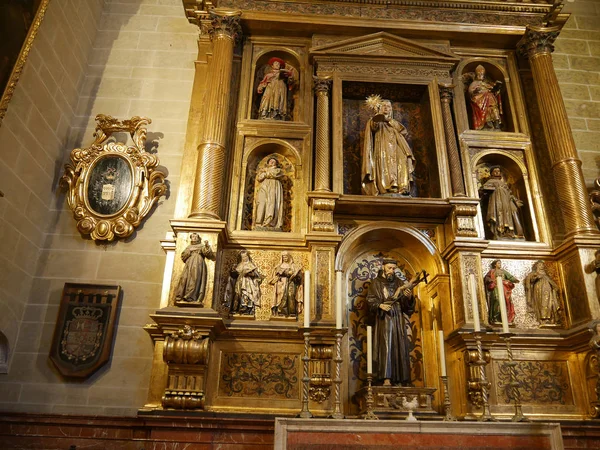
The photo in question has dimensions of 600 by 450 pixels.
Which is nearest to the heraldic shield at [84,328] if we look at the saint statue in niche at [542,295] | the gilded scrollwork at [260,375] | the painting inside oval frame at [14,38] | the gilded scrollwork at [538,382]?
the gilded scrollwork at [260,375]

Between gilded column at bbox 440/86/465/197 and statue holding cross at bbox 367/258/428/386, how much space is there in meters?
1.28

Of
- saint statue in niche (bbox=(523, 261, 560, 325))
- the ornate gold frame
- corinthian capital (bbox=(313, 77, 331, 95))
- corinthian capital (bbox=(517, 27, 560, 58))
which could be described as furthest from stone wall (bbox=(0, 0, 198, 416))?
corinthian capital (bbox=(517, 27, 560, 58))

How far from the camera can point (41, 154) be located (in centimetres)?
729

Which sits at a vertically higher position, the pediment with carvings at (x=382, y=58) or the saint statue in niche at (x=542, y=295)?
the pediment with carvings at (x=382, y=58)

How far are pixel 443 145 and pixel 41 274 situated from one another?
18.9 feet

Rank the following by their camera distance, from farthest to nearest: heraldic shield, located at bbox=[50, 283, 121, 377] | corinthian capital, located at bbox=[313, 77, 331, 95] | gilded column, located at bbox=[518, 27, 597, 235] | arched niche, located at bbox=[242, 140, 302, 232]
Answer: corinthian capital, located at bbox=[313, 77, 331, 95] < arched niche, located at bbox=[242, 140, 302, 232] < gilded column, located at bbox=[518, 27, 597, 235] < heraldic shield, located at bbox=[50, 283, 121, 377]

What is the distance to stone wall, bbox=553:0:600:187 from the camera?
847cm

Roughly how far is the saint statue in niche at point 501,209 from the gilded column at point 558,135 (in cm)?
60

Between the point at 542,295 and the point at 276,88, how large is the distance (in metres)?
4.74

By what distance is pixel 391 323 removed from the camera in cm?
666

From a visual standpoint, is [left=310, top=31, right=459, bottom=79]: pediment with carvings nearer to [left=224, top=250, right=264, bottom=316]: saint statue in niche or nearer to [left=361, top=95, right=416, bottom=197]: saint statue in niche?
[left=361, top=95, right=416, bottom=197]: saint statue in niche

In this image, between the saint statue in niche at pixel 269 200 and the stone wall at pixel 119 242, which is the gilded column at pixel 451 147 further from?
the stone wall at pixel 119 242

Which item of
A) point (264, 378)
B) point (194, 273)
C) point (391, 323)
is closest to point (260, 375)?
point (264, 378)

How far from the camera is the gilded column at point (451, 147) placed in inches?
288
